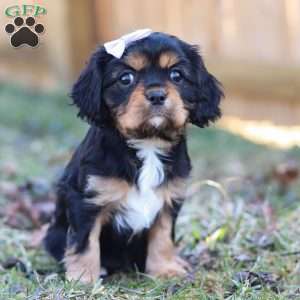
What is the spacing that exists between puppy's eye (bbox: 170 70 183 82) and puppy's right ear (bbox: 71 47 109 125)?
369mm

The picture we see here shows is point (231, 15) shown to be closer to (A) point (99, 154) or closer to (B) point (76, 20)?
(B) point (76, 20)

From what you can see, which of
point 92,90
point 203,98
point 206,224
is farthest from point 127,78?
point 206,224

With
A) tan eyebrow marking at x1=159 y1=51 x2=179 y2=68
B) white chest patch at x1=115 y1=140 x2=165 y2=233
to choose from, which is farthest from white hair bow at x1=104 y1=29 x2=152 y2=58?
white chest patch at x1=115 y1=140 x2=165 y2=233

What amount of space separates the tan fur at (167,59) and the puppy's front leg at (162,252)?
2.97 feet

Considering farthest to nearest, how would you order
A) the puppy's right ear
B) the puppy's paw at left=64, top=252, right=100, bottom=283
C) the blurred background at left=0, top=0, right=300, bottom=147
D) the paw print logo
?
the blurred background at left=0, top=0, right=300, bottom=147 → the paw print logo → the puppy's paw at left=64, top=252, right=100, bottom=283 → the puppy's right ear

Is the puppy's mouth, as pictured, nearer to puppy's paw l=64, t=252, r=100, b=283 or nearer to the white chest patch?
the white chest patch

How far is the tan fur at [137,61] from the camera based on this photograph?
157 inches

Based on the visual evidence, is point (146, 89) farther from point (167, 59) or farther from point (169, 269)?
point (169, 269)

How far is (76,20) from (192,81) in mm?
6885

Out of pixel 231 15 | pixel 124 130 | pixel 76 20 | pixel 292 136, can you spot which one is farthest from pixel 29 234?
pixel 76 20

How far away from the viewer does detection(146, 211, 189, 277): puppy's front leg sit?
4477mm

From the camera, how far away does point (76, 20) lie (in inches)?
426

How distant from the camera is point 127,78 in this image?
13.2ft

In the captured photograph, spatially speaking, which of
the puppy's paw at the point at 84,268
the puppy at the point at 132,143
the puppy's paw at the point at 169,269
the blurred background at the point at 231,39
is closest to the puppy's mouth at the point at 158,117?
the puppy at the point at 132,143
